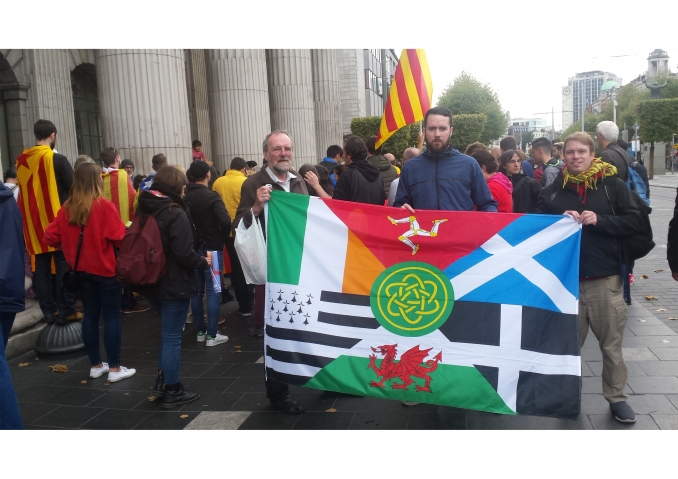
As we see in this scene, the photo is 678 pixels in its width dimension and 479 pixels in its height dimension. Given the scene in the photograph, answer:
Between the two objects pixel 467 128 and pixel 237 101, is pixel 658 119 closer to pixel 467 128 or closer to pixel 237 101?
pixel 467 128

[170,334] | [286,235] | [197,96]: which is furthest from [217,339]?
[197,96]

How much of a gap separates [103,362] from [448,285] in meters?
3.90

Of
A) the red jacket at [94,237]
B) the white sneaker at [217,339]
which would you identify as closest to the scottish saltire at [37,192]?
the red jacket at [94,237]

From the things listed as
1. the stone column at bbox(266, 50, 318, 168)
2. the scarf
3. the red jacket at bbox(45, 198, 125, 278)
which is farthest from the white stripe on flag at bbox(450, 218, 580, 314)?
the stone column at bbox(266, 50, 318, 168)

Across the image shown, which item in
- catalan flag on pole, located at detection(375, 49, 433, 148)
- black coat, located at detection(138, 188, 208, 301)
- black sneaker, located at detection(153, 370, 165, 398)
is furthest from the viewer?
catalan flag on pole, located at detection(375, 49, 433, 148)

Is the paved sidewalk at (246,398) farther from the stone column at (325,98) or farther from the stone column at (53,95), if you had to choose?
the stone column at (325,98)

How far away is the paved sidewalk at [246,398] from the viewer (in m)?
4.30

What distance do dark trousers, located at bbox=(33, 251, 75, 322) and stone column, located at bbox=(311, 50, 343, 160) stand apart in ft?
41.7

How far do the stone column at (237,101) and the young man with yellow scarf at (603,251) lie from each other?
939 centimetres

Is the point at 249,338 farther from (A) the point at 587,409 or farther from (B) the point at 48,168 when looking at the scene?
(A) the point at 587,409

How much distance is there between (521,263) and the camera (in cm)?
396

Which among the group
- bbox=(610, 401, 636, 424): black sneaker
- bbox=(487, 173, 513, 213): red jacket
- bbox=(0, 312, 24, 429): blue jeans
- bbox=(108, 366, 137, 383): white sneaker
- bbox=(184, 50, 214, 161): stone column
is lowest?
bbox=(108, 366, 137, 383): white sneaker

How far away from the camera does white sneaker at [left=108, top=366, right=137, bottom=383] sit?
17.9 ft

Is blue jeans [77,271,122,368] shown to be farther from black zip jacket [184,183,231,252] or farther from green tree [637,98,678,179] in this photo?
green tree [637,98,678,179]
